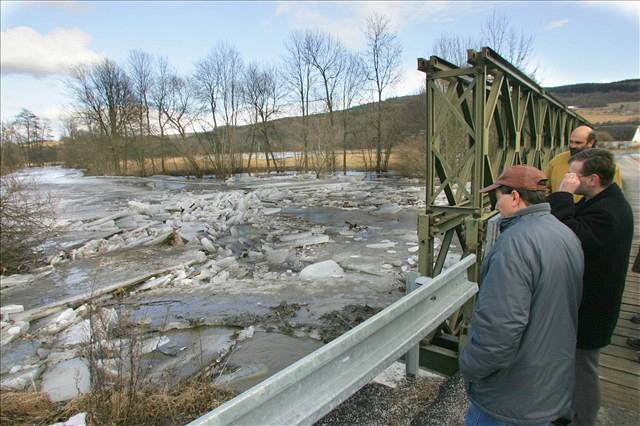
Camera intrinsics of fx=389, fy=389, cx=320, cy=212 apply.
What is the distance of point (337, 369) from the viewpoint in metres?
1.75

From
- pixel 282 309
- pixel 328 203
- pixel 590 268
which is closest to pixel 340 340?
pixel 590 268

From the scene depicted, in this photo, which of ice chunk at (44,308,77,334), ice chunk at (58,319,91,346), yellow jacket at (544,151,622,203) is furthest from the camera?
ice chunk at (44,308,77,334)

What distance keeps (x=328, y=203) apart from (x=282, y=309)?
540 inches

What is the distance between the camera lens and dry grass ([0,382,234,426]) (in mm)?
3461

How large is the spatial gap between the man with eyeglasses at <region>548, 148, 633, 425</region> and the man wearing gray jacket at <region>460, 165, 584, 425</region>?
55 cm

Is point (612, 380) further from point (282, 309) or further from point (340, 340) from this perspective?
point (282, 309)

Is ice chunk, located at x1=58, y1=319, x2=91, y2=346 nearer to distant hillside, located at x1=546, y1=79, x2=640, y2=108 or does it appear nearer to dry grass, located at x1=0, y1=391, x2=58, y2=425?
dry grass, located at x1=0, y1=391, x2=58, y2=425

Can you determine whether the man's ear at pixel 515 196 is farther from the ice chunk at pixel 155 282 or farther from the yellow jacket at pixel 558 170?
the ice chunk at pixel 155 282

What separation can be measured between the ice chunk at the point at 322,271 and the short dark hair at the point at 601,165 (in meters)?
6.37

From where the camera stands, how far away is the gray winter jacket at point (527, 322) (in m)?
1.75

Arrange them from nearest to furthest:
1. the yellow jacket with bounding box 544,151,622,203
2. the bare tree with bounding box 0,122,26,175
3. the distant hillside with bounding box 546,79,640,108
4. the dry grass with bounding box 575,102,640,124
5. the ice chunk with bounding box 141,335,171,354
A: the yellow jacket with bounding box 544,151,622,203, the ice chunk with bounding box 141,335,171,354, the bare tree with bounding box 0,122,26,175, the dry grass with bounding box 575,102,640,124, the distant hillside with bounding box 546,79,640,108

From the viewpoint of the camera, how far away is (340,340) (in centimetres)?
176

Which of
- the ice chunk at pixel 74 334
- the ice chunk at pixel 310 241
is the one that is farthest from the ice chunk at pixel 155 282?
the ice chunk at pixel 310 241

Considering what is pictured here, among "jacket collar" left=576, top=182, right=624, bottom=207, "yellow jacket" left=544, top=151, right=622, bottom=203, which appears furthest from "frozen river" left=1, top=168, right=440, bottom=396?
"jacket collar" left=576, top=182, right=624, bottom=207
